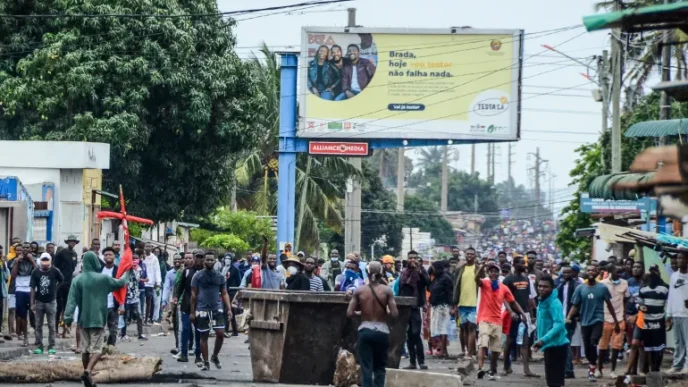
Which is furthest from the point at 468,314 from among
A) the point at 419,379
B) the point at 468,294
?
the point at 419,379

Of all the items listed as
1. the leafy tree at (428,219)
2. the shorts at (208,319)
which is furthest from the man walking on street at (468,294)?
the leafy tree at (428,219)

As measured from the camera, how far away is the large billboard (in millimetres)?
43469

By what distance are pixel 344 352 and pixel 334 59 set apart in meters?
27.8

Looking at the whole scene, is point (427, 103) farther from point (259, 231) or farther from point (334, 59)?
point (259, 231)

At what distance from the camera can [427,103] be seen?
43.4 meters

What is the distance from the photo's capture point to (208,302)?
19453 mm

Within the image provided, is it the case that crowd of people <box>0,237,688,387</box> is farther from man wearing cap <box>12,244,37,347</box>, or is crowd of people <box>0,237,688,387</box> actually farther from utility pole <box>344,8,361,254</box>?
utility pole <box>344,8,361,254</box>

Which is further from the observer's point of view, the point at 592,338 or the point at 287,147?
the point at 287,147

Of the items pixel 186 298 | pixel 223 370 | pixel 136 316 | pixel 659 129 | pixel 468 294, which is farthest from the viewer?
pixel 136 316

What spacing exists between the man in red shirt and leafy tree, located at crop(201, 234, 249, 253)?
89.8ft

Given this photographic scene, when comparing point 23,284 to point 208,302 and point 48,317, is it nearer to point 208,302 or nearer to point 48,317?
point 48,317

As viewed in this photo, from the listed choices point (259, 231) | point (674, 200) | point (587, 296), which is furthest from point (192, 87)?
point (674, 200)

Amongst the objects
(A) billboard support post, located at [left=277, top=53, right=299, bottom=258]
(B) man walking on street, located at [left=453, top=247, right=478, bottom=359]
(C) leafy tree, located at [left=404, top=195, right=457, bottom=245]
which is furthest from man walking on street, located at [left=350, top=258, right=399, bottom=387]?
(C) leafy tree, located at [left=404, top=195, right=457, bottom=245]

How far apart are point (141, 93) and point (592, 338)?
20.1 meters
